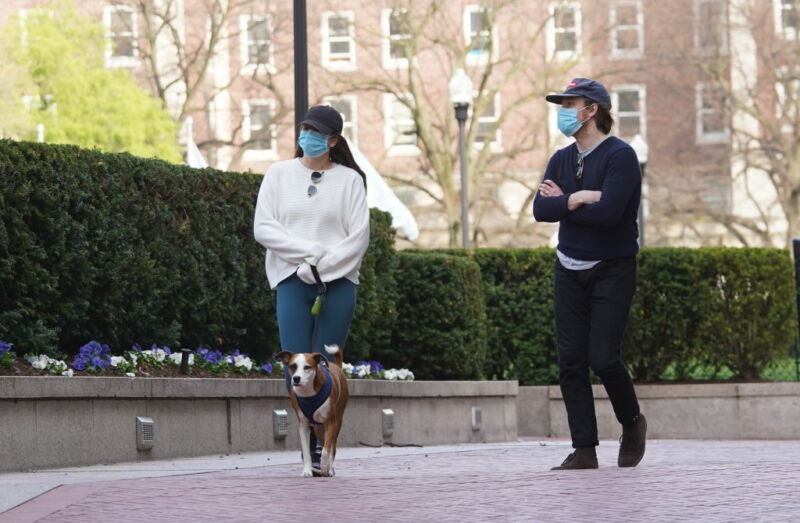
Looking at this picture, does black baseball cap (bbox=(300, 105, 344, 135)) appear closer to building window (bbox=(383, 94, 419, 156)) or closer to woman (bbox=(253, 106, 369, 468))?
woman (bbox=(253, 106, 369, 468))

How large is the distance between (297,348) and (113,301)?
2742 millimetres

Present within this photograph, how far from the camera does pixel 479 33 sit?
140ft

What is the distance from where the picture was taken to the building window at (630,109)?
50.2 metres

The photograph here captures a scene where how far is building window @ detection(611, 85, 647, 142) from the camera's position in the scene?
165 ft

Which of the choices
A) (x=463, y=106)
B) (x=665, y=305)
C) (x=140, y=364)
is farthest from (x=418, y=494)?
(x=463, y=106)

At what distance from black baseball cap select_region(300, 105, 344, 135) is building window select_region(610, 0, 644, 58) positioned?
4016cm

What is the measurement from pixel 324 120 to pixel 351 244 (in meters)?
0.69

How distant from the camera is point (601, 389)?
736 inches

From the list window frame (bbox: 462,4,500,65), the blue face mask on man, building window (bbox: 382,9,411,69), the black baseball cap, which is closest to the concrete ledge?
the black baseball cap

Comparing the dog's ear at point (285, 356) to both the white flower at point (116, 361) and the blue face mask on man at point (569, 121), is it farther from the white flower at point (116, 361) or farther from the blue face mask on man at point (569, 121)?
the white flower at point (116, 361)

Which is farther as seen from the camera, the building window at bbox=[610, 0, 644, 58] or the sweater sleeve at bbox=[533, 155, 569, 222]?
the building window at bbox=[610, 0, 644, 58]

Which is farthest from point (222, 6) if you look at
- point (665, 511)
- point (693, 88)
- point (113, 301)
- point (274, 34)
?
point (665, 511)

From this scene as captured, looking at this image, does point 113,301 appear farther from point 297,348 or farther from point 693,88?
point 693,88

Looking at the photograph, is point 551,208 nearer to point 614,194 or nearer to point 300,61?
point 614,194
